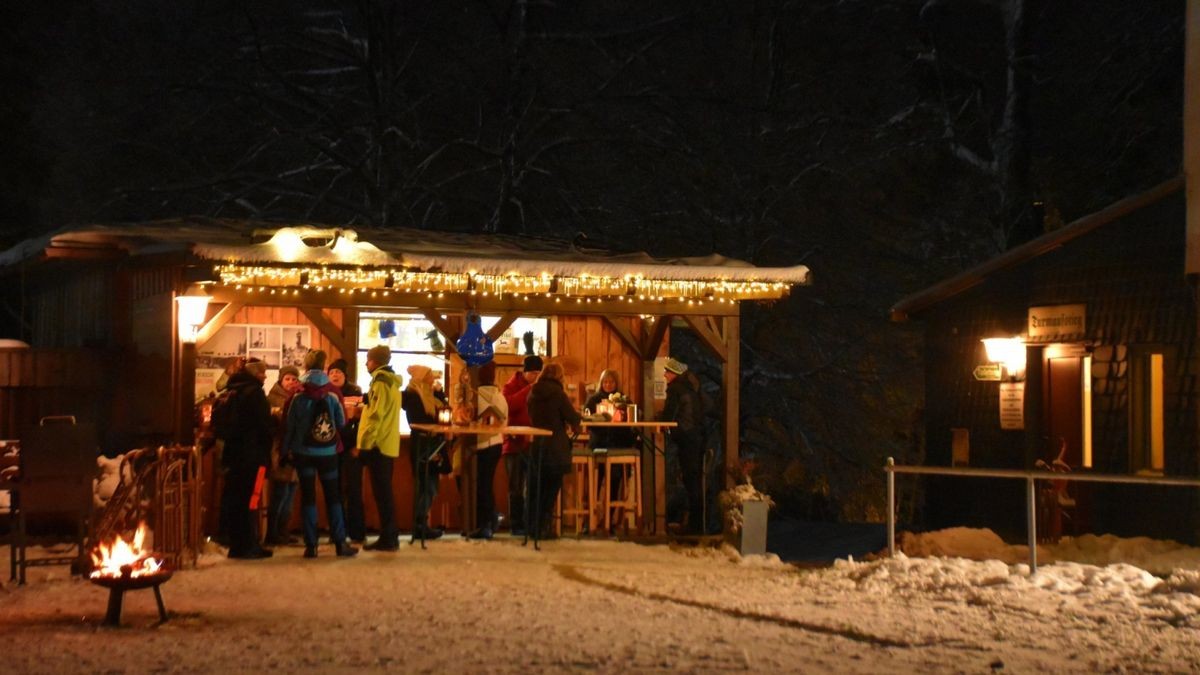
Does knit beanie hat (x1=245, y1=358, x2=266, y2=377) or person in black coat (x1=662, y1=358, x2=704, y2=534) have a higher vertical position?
knit beanie hat (x1=245, y1=358, x2=266, y2=377)

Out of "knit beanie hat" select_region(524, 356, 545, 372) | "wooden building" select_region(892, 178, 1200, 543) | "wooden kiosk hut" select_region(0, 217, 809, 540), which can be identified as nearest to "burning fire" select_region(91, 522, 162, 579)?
"wooden kiosk hut" select_region(0, 217, 809, 540)

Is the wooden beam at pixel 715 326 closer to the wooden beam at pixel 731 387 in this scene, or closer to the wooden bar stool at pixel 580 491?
the wooden beam at pixel 731 387

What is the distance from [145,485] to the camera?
432 inches

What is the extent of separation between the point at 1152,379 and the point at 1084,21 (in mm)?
10933

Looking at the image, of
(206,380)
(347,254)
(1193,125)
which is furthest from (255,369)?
(1193,125)

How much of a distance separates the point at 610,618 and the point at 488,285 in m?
5.03

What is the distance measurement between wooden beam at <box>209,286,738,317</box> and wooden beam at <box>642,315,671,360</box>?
0.81 metres

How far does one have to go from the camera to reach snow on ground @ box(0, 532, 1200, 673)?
26.3ft

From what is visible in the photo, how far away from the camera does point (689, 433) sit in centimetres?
1523

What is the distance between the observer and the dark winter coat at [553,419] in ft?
45.4

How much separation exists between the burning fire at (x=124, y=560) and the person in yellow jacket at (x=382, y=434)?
4184mm

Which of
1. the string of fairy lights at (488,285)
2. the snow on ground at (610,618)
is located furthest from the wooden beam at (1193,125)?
the string of fairy lights at (488,285)

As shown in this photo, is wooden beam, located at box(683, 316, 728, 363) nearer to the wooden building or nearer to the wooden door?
the wooden building

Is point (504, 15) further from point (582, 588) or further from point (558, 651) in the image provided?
point (558, 651)
